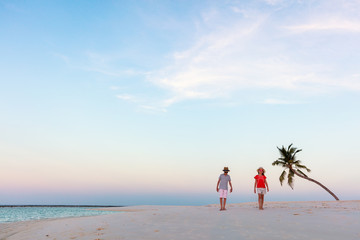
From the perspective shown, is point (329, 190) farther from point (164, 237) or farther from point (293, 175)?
point (164, 237)

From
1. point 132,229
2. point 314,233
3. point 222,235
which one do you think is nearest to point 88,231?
point 132,229

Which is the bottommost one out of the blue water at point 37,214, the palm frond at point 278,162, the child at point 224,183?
the blue water at point 37,214

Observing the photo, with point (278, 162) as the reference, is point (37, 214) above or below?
below

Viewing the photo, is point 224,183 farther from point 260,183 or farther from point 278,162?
point 278,162

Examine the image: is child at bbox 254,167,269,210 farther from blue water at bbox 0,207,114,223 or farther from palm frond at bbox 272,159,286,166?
palm frond at bbox 272,159,286,166

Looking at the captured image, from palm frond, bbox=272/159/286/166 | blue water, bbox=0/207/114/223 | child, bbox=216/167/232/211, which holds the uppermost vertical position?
palm frond, bbox=272/159/286/166

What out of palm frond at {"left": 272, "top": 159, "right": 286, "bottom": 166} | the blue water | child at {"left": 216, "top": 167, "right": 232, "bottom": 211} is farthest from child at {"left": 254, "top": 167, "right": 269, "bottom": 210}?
palm frond at {"left": 272, "top": 159, "right": 286, "bottom": 166}

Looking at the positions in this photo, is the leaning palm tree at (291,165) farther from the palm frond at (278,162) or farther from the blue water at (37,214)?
the blue water at (37,214)

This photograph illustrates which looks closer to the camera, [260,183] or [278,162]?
[260,183]

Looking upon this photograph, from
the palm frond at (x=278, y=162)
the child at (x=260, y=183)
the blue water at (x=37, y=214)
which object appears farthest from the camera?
the palm frond at (x=278, y=162)

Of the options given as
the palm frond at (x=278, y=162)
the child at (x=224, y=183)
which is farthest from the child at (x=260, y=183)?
the palm frond at (x=278, y=162)

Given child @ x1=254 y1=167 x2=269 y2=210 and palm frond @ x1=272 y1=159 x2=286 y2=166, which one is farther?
palm frond @ x1=272 y1=159 x2=286 y2=166

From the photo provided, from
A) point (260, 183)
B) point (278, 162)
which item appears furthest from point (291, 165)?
point (260, 183)

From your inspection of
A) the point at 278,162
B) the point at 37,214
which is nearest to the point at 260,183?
the point at 278,162
